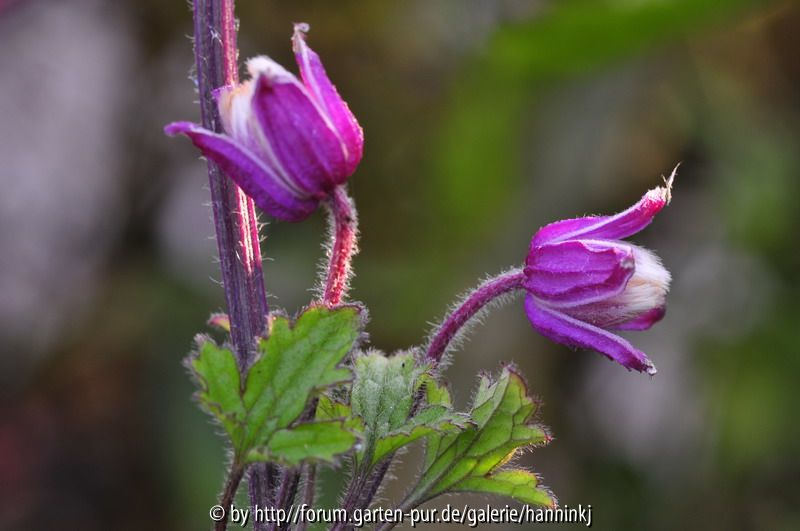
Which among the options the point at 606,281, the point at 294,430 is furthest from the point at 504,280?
the point at 294,430

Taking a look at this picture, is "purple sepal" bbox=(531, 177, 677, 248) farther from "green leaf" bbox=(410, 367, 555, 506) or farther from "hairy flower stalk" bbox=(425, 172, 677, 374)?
"green leaf" bbox=(410, 367, 555, 506)

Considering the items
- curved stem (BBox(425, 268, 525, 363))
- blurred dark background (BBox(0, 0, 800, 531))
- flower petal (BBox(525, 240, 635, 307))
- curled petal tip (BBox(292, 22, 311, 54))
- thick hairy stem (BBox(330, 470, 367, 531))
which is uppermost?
blurred dark background (BBox(0, 0, 800, 531))

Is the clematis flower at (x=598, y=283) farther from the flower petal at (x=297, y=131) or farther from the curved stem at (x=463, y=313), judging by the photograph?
the flower petal at (x=297, y=131)

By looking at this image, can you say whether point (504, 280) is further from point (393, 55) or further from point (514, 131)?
point (393, 55)

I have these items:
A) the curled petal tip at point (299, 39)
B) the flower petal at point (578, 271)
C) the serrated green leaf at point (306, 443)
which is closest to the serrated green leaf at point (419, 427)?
the serrated green leaf at point (306, 443)

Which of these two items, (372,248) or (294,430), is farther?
(372,248)

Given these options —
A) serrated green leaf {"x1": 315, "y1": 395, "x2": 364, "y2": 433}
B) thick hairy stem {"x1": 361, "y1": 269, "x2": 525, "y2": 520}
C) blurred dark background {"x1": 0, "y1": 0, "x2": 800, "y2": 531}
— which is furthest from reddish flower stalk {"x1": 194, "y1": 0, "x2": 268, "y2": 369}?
blurred dark background {"x1": 0, "y1": 0, "x2": 800, "y2": 531}
